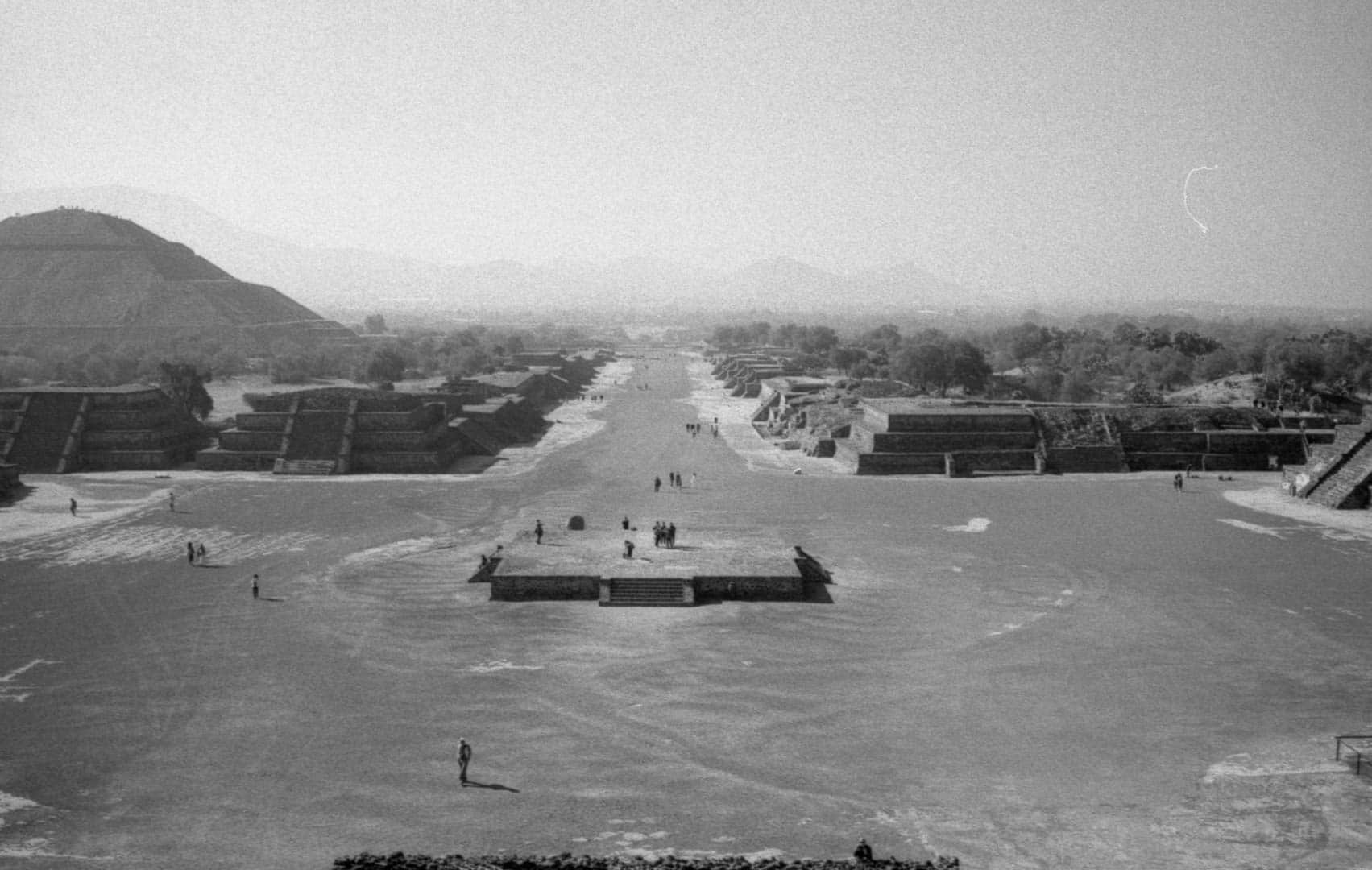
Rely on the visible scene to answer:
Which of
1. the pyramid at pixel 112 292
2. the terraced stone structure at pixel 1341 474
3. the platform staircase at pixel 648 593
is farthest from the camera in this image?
the pyramid at pixel 112 292

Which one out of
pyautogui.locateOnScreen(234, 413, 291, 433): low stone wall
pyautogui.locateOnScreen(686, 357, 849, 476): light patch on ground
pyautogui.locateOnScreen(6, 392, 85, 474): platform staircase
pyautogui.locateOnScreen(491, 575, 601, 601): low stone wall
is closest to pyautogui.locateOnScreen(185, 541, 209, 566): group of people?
pyautogui.locateOnScreen(491, 575, 601, 601): low stone wall

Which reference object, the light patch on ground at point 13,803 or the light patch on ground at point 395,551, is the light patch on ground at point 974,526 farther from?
the light patch on ground at point 13,803

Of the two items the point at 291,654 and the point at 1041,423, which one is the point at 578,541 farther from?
the point at 1041,423

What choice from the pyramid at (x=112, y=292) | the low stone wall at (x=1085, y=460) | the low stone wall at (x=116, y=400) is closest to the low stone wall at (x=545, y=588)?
the low stone wall at (x=1085, y=460)

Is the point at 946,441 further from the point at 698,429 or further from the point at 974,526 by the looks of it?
the point at 698,429

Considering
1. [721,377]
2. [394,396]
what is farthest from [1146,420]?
[721,377]

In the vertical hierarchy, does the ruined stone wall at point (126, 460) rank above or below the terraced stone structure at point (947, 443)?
below

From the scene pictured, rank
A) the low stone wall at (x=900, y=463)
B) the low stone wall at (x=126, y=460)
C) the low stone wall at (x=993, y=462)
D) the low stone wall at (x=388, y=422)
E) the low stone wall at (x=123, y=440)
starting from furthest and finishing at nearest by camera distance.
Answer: the low stone wall at (x=388, y=422), the low stone wall at (x=123, y=440), the low stone wall at (x=126, y=460), the low stone wall at (x=900, y=463), the low stone wall at (x=993, y=462)

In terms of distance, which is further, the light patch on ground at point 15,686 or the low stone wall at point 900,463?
the low stone wall at point 900,463
